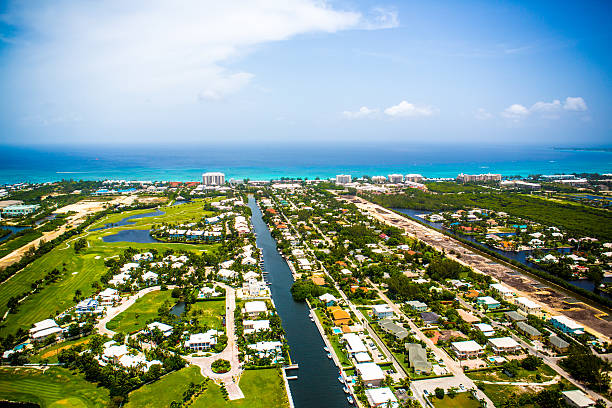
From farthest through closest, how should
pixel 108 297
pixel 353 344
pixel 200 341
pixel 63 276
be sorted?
pixel 63 276
pixel 108 297
pixel 353 344
pixel 200 341

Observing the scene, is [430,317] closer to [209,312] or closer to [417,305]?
[417,305]

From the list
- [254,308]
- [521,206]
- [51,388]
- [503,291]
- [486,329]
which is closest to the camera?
[51,388]

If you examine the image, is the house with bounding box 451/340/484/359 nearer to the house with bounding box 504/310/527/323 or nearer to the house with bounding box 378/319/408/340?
the house with bounding box 378/319/408/340

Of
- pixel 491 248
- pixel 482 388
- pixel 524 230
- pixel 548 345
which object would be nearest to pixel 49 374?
pixel 482 388

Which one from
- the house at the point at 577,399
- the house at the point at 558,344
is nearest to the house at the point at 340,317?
the house at the point at 577,399

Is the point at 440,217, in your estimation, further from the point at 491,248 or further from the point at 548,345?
the point at 548,345

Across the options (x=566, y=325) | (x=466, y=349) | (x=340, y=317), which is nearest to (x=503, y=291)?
(x=566, y=325)
